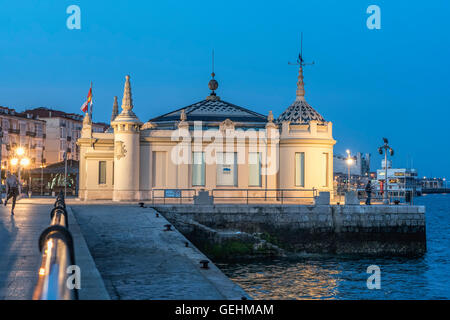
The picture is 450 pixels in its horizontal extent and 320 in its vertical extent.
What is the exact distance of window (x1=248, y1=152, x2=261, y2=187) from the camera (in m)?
40.8

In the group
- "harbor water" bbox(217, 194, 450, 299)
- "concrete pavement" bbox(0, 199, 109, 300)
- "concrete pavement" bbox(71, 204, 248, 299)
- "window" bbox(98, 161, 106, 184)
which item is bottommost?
"harbor water" bbox(217, 194, 450, 299)

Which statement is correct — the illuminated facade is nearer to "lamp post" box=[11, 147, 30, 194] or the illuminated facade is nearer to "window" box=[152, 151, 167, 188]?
"window" box=[152, 151, 167, 188]

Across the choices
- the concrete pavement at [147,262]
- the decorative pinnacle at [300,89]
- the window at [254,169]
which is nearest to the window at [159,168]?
the window at [254,169]

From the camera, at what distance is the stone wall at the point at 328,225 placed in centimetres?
3191

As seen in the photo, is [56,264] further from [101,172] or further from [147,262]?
[101,172]

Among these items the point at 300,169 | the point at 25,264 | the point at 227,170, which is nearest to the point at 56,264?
the point at 25,264

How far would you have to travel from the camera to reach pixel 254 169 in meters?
40.8

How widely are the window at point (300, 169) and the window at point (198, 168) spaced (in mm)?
6361

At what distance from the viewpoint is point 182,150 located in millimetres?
40312

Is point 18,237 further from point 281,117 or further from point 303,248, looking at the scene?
point 281,117

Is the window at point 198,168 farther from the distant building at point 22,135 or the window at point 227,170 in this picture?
the distant building at point 22,135

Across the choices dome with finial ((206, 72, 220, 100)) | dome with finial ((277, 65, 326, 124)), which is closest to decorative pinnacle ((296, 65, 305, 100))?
dome with finial ((277, 65, 326, 124))

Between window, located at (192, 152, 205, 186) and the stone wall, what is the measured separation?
335 inches

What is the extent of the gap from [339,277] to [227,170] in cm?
1612
